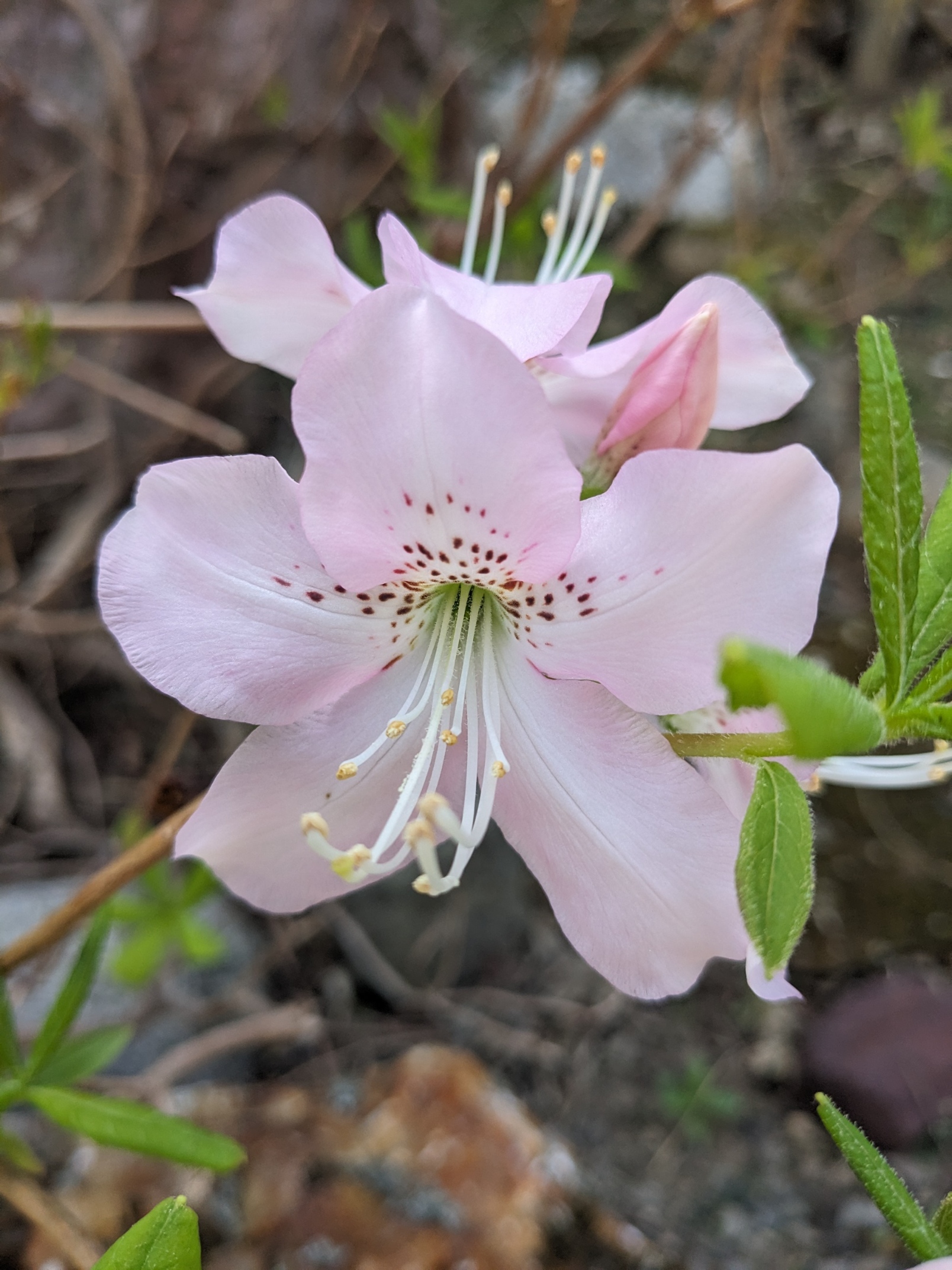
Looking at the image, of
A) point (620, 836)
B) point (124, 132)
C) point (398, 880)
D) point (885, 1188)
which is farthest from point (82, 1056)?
point (124, 132)

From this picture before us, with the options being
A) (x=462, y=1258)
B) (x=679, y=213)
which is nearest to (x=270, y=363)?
(x=462, y=1258)

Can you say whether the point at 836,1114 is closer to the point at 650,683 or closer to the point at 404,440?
the point at 650,683

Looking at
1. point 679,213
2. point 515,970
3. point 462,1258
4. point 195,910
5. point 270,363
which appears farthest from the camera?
point 679,213

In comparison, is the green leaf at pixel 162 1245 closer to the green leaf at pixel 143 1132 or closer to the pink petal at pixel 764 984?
the green leaf at pixel 143 1132

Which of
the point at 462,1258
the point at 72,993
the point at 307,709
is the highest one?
the point at 307,709

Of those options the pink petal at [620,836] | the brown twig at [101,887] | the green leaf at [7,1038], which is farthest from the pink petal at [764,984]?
the green leaf at [7,1038]

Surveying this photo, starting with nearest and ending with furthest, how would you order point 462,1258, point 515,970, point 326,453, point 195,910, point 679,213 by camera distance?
point 326,453 → point 462,1258 → point 195,910 → point 515,970 → point 679,213

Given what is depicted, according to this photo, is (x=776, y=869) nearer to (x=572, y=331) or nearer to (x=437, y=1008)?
(x=572, y=331)
